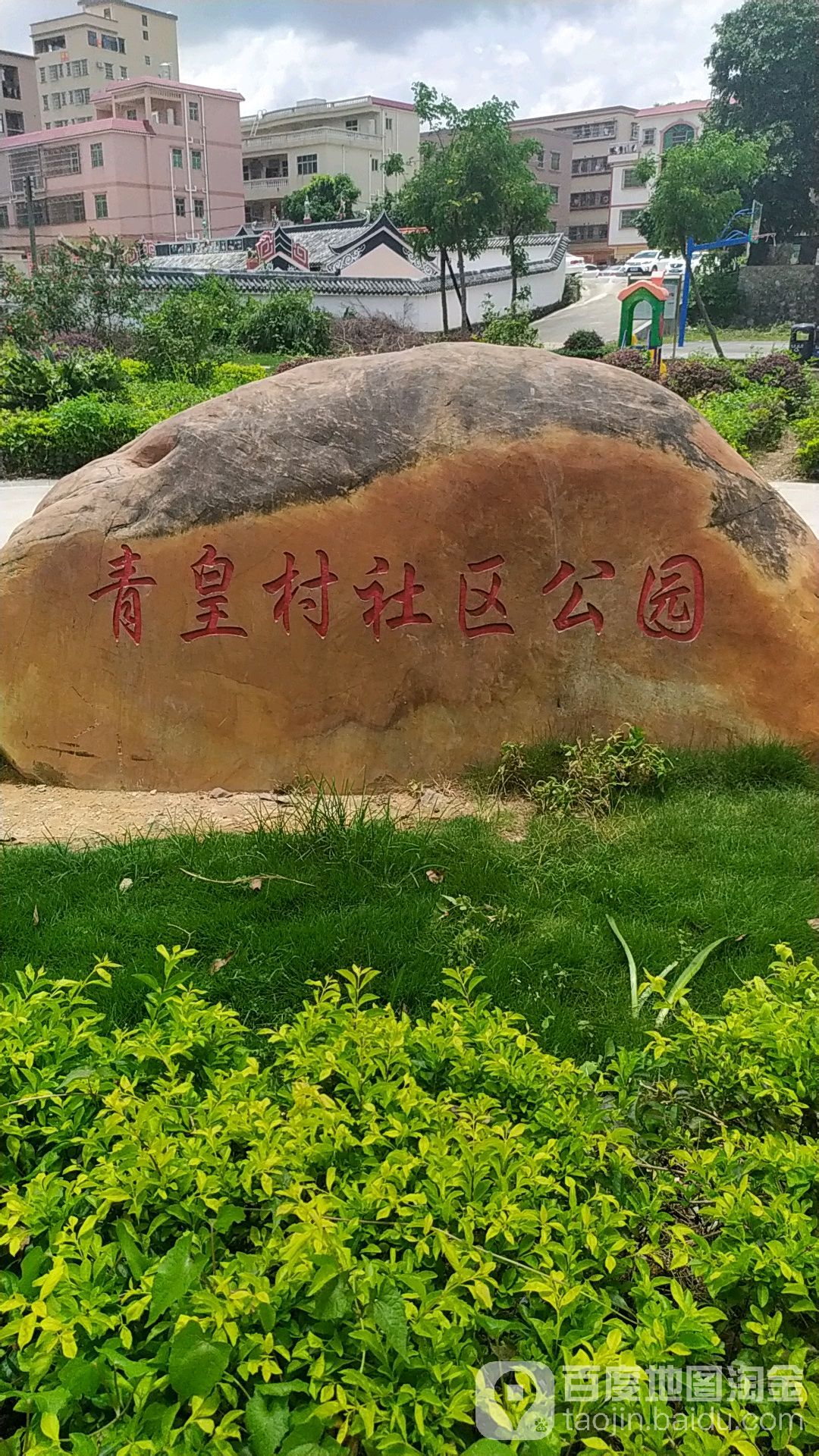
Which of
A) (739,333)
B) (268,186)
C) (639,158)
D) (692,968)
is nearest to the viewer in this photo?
(692,968)

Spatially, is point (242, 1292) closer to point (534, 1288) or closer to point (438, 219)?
point (534, 1288)

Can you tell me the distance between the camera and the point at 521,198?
64.9ft

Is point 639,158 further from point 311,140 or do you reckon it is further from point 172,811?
point 172,811

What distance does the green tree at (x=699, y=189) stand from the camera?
1708cm

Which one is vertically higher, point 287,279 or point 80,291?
point 287,279

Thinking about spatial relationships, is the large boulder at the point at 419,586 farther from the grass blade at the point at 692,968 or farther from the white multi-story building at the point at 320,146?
the white multi-story building at the point at 320,146

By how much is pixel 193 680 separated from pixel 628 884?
5.22 feet

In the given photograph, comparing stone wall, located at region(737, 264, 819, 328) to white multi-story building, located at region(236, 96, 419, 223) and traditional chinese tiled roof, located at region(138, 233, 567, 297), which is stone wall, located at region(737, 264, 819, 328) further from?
white multi-story building, located at region(236, 96, 419, 223)

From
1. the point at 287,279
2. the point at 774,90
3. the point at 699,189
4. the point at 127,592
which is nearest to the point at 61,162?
the point at 287,279

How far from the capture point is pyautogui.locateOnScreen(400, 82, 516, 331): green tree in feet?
62.9

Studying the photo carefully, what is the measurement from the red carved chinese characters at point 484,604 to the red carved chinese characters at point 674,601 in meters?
0.45

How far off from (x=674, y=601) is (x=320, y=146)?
38.9 m

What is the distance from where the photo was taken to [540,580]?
333cm

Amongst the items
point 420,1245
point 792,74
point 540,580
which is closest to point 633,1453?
point 420,1245
